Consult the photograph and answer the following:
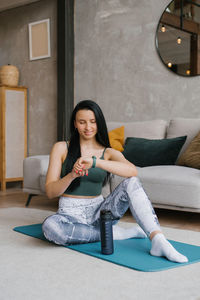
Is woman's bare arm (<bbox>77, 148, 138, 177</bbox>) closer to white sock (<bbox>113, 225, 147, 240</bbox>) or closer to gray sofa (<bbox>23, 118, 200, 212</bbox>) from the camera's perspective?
white sock (<bbox>113, 225, 147, 240</bbox>)

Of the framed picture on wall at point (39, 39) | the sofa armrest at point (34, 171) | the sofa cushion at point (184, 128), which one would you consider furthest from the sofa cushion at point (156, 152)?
the framed picture on wall at point (39, 39)

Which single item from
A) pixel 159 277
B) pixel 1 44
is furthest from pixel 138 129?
pixel 1 44

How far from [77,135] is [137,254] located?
790mm

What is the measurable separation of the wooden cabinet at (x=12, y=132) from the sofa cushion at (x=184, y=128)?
8.25ft

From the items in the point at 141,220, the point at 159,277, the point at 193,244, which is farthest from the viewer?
the point at 193,244

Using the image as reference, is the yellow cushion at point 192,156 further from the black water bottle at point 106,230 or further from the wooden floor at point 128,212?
the black water bottle at point 106,230

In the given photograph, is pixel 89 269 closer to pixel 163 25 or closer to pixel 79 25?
pixel 163 25

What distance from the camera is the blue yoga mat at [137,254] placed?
80.2 inches

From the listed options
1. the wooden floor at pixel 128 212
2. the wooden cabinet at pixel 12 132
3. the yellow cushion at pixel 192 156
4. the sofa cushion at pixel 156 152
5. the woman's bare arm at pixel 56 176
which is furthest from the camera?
the wooden cabinet at pixel 12 132

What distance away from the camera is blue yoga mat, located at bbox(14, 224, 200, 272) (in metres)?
2.04

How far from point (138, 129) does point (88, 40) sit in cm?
163

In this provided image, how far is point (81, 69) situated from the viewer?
5320 millimetres

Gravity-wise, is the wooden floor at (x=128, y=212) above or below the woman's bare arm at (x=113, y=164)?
below

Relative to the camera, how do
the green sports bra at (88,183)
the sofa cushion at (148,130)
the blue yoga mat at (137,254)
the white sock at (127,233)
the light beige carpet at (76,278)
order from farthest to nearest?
the sofa cushion at (148,130)
the white sock at (127,233)
the green sports bra at (88,183)
the blue yoga mat at (137,254)
the light beige carpet at (76,278)
